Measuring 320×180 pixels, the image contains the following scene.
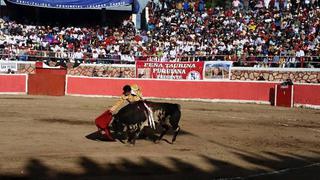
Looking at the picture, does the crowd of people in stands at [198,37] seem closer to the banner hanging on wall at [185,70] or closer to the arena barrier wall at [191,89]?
the banner hanging on wall at [185,70]

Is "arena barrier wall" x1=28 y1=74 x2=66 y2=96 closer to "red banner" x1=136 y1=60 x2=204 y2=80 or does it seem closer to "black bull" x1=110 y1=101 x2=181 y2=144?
"red banner" x1=136 y1=60 x2=204 y2=80

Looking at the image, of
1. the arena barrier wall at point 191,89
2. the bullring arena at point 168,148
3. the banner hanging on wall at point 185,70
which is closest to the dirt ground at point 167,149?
the bullring arena at point 168,148

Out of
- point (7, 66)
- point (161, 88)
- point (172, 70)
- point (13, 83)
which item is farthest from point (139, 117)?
point (7, 66)

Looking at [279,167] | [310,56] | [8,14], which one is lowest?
[279,167]

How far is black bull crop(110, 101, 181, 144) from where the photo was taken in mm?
12070

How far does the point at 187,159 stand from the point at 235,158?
1019 millimetres

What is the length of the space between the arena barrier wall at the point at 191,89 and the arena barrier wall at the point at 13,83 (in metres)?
2.01

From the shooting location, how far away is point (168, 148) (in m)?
12.2

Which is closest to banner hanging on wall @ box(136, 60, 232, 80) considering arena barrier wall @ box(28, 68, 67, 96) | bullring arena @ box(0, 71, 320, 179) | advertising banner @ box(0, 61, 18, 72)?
arena barrier wall @ box(28, 68, 67, 96)

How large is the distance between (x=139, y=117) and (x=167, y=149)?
2.87 ft

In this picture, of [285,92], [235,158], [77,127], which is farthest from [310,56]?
[235,158]

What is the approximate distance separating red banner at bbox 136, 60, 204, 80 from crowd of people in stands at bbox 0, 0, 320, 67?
1.56 meters

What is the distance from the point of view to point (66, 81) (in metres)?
26.8

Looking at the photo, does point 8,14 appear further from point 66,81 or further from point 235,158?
point 235,158
